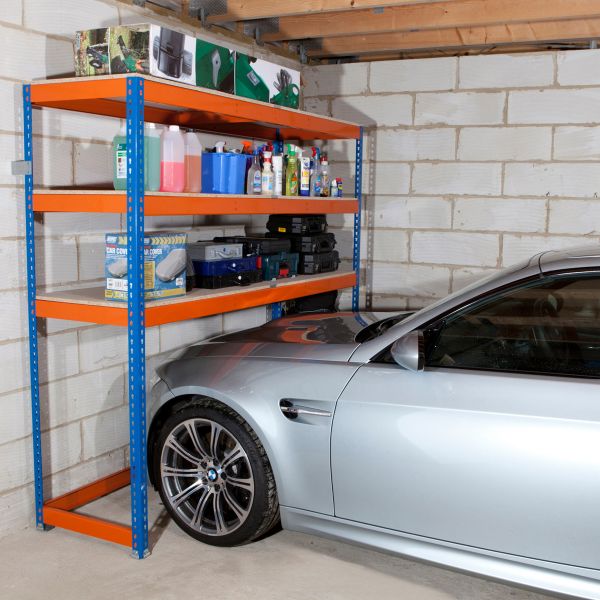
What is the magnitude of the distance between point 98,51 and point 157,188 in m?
0.61

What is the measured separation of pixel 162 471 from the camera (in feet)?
11.2

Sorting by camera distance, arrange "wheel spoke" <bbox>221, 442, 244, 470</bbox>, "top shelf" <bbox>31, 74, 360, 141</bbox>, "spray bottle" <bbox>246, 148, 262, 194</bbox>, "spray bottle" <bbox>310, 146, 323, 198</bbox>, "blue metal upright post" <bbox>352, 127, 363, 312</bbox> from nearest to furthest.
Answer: "top shelf" <bbox>31, 74, 360, 141</bbox>, "wheel spoke" <bbox>221, 442, 244, 470</bbox>, "spray bottle" <bbox>246, 148, 262, 194</bbox>, "spray bottle" <bbox>310, 146, 323, 198</bbox>, "blue metal upright post" <bbox>352, 127, 363, 312</bbox>

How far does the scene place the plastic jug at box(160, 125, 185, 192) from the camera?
10.9 ft

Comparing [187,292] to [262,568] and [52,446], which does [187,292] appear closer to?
[52,446]

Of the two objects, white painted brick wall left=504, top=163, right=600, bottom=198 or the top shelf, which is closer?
the top shelf

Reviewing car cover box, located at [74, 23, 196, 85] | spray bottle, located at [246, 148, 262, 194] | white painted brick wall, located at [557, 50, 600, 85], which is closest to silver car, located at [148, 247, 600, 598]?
spray bottle, located at [246, 148, 262, 194]

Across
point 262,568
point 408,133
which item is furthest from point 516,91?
point 262,568

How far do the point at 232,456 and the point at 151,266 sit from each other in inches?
34.3

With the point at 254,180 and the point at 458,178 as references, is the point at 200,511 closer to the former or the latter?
the point at 254,180

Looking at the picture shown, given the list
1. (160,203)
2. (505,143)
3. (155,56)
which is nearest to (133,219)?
(160,203)

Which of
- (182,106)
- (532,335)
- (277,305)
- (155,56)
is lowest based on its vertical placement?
(277,305)

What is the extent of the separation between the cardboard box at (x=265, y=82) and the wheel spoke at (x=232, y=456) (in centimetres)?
173

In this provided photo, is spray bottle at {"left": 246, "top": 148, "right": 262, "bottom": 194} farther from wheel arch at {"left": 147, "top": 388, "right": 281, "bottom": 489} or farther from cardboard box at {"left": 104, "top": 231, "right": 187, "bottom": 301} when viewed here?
wheel arch at {"left": 147, "top": 388, "right": 281, "bottom": 489}

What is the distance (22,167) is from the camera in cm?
333
